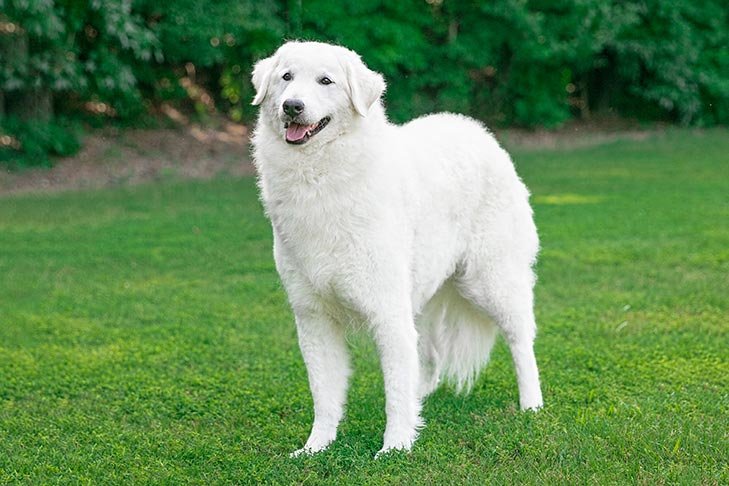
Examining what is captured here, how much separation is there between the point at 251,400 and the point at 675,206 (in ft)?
23.8

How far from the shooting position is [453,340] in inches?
192

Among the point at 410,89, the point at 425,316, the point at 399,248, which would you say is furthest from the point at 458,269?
the point at 410,89

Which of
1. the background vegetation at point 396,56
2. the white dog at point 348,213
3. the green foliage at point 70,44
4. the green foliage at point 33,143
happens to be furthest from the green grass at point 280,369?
the background vegetation at point 396,56

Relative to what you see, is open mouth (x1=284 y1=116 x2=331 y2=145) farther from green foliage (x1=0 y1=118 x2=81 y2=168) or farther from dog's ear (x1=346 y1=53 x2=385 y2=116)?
green foliage (x1=0 y1=118 x2=81 y2=168)

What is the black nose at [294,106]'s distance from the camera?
3725 millimetres

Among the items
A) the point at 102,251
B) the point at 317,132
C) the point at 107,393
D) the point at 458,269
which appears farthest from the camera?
the point at 102,251

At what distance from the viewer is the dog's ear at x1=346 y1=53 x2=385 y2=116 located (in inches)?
152

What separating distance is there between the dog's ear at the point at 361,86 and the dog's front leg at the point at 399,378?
0.88 metres

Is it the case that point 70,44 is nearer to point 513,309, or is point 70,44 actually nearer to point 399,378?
point 513,309

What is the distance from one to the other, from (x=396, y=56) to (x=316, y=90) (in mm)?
14903

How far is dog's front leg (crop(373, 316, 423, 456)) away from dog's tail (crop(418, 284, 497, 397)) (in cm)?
80

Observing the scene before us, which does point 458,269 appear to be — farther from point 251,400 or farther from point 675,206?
point 675,206

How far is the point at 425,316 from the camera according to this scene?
496 centimetres

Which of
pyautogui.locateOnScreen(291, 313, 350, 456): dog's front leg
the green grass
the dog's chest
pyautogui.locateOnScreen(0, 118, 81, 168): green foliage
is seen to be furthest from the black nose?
pyautogui.locateOnScreen(0, 118, 81, 168): green foliage
